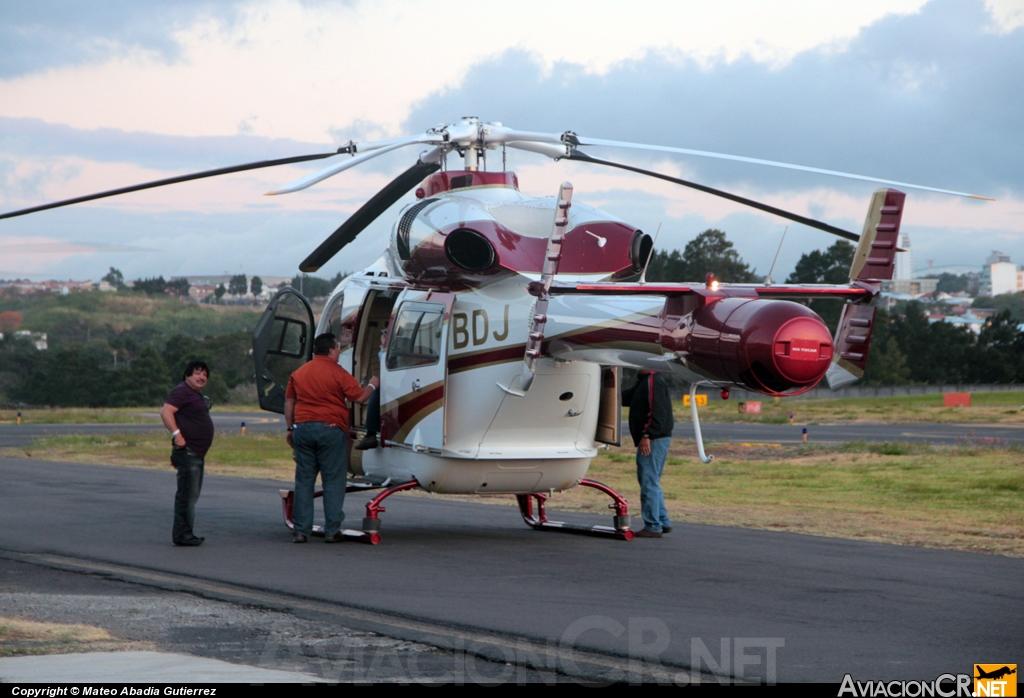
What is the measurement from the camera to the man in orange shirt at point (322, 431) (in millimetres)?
11188

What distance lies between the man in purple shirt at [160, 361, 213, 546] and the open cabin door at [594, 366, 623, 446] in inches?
161

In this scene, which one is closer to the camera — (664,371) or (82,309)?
(664,371)

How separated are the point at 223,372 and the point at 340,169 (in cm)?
7528

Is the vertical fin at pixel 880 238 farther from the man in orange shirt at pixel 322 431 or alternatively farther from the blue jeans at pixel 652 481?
the man in orange shirt at pixel 322 431

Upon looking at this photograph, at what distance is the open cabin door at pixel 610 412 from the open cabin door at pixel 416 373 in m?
1.83

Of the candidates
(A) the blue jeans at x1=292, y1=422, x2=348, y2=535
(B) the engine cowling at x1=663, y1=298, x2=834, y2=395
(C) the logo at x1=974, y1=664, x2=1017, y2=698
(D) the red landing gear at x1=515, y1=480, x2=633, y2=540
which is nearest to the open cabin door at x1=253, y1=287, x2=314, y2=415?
(A) the blue jeans at x1=292, y1=422, x2=348, y2=535

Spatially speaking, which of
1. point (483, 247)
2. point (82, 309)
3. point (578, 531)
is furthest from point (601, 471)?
point (82, 309)

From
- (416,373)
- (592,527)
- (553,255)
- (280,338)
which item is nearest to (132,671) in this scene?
(553,255)

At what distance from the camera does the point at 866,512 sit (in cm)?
1515

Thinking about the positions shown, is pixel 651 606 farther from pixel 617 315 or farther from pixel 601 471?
pixel 601 471

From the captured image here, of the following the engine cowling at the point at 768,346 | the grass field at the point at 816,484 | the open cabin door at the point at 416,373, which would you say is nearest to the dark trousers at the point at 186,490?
the open cabin door at the point at 416,373

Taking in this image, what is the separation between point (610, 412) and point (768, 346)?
4.48 metres

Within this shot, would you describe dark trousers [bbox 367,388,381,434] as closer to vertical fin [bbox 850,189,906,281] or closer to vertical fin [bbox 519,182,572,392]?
vertical fin [bbox 519,182,572,392]

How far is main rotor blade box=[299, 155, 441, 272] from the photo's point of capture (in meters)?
12.3
